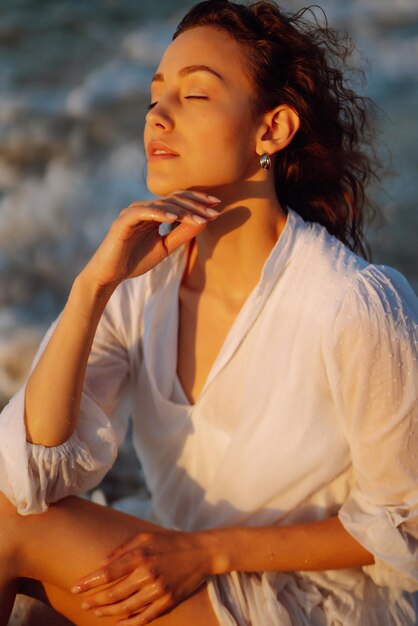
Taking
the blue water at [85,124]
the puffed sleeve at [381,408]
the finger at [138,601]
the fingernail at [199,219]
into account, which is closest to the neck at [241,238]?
the fingernail at [199,219]

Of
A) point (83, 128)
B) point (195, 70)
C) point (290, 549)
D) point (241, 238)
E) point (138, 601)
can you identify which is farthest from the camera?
point (83, 128)

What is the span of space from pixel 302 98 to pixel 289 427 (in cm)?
80

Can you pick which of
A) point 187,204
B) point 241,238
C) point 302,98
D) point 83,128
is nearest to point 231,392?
point 241,238

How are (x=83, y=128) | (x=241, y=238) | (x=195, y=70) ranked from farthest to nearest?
1. (x=83, y=128)
2. (x=241, y=238)
3. (x=195, y=70)

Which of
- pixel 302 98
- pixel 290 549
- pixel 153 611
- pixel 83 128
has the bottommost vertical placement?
pixel 153 611

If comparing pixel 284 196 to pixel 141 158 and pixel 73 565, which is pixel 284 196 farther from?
pixel 141 158

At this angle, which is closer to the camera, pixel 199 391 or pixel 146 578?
pixel 146 578

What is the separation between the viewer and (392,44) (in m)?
4.87

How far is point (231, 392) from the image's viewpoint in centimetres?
211

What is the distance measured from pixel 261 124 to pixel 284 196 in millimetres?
277

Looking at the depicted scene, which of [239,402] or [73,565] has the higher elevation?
[239,402]

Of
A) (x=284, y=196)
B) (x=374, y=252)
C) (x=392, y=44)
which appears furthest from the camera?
(x=392, y=44)

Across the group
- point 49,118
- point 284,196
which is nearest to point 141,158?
point 49,118

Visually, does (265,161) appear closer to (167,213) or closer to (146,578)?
(167,213)
